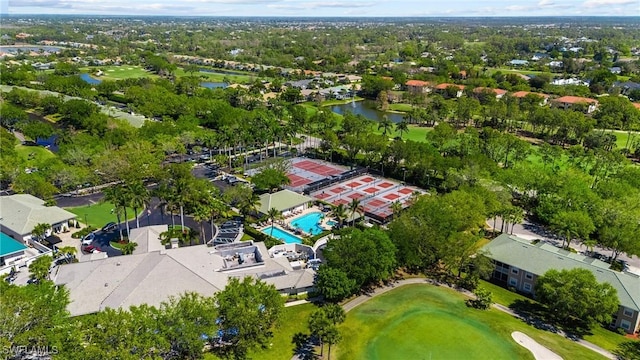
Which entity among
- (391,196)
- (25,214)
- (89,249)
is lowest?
(89,249)

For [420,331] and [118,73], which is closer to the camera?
[420,331]

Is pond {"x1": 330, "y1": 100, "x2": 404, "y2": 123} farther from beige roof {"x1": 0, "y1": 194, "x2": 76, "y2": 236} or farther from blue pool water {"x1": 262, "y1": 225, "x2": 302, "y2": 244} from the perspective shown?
beige roof {"x1": 0, "y1": 194, "x2": 76, "y2": 236}

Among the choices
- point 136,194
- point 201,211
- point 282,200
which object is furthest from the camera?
point 282,200

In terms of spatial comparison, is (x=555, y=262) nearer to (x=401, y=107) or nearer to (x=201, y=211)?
(x=201, y=211)

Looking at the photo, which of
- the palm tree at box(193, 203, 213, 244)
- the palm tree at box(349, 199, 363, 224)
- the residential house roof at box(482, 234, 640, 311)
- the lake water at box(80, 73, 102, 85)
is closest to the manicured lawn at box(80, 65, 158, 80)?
the lake water at box(80, 73, 102, 85)

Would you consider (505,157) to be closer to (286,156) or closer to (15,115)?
(286,156)

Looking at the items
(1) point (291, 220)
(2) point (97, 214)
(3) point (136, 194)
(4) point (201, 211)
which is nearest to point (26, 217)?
(2) point (97, 214)
